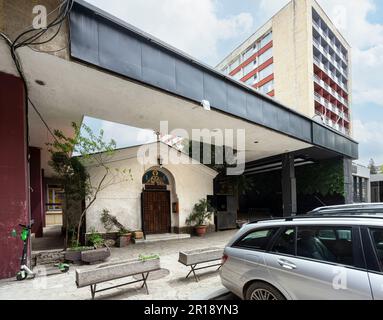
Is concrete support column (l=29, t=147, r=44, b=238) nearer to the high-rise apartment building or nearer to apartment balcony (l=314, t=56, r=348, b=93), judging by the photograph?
the high-rise apartment building

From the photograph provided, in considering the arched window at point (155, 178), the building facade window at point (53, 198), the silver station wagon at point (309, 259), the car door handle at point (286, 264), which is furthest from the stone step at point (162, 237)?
the building facade window at point (53, 198)

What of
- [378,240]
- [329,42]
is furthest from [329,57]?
[378,240]

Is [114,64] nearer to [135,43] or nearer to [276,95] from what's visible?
[135,43]

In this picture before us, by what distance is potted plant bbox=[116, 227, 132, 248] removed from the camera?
9.16 m

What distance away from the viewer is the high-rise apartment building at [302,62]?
29438mm

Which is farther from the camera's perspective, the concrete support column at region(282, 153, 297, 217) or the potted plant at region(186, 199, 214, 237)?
the concrete support column at region(282, 153, 297, 217)

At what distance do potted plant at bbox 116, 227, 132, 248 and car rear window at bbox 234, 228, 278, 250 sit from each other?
669cm

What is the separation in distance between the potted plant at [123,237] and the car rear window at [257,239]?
669cm

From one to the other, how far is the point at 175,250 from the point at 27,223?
15.4ft

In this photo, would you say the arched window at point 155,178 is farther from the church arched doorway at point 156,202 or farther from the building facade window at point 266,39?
the building facade window at point 266,39

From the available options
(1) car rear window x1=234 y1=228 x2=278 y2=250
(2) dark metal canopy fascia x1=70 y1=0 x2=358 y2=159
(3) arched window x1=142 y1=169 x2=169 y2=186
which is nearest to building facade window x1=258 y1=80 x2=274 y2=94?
(2) dark metal canopy fascia x1=70 y1=0 x2=358 y2=159

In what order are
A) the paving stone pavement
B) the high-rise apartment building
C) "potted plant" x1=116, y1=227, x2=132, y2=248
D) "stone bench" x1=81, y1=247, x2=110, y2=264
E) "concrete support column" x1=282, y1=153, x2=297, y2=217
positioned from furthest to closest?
the high-rise apartment building < "concrete support column" x1=282, y1=153, x2=297, y2=217 < "potted plant" x1=116, y1=227, x2=132, y2=248 < "stone bench" x1=81, y1=247, x2=110, y2=264 < the paving stone pavement

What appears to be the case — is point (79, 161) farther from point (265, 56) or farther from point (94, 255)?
point (265, 56)

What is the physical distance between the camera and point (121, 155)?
10008 millimetres
